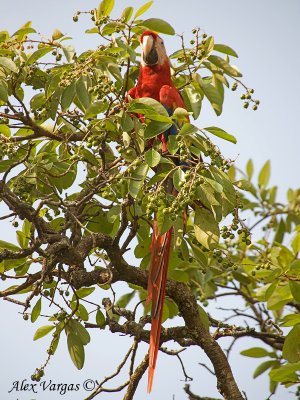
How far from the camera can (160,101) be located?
2369 mm

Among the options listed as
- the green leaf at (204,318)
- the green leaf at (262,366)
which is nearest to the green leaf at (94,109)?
the green leaf at (204,318)

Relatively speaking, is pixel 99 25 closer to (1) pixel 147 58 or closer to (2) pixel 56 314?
(1) pixel 147 58

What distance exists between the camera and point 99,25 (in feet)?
6.20

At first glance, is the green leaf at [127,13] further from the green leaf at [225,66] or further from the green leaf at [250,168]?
the green leaf at [250,168]

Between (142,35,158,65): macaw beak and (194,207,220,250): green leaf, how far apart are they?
3.18ft

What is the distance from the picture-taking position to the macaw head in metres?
2.53

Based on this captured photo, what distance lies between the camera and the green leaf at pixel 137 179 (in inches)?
65.5

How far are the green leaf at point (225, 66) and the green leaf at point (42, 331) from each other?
A: 1042 mm

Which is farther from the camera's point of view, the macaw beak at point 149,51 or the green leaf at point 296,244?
the macaw beak at point 149,51

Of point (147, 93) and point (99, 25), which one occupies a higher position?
point (147, 93)

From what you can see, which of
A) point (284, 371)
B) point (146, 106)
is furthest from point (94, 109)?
point (284, 371)

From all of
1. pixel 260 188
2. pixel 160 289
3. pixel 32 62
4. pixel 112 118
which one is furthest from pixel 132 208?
A: pixel 260 188

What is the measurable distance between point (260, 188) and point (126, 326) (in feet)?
4.76

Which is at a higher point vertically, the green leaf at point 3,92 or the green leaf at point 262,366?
the green leaf at point 3,92
